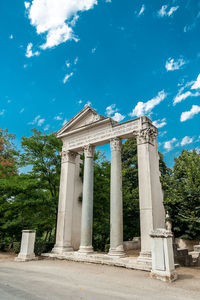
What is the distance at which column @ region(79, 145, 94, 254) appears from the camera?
44.7 ft

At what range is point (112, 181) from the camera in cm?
1354

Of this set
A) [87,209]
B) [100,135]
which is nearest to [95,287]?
[87,209]

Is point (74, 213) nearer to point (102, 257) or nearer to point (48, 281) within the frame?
point (102, 257)

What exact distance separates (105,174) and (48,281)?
1112 cm

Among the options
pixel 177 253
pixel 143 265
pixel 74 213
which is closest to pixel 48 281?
pixel 143 265

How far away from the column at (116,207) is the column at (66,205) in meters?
4.19

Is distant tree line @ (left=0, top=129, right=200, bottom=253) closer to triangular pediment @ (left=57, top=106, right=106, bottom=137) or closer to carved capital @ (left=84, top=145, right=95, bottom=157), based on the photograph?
triangular pediment @ (left=57, top=106, right=106, bottom=137)

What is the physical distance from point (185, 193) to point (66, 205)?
8379 millimetres

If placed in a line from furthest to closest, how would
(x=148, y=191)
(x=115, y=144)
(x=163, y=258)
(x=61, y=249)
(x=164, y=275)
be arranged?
1. (x=61, y=249)
2. (x=115, y=144)
3. (x=148, y=191)
4. (x=163, y=258)
5. (x=164, y=275)

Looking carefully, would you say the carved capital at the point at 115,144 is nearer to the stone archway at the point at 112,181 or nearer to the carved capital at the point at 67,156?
the stone archway at the point at 112,181

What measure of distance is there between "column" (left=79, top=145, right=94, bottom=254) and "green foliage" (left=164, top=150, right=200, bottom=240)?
16.8ft

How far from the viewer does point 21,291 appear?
6.04 meters

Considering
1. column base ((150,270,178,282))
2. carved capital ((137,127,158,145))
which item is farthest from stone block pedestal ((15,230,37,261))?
carved capital ((137,127,158,145))

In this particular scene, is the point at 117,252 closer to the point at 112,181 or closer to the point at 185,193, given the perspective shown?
the point at 112,181
